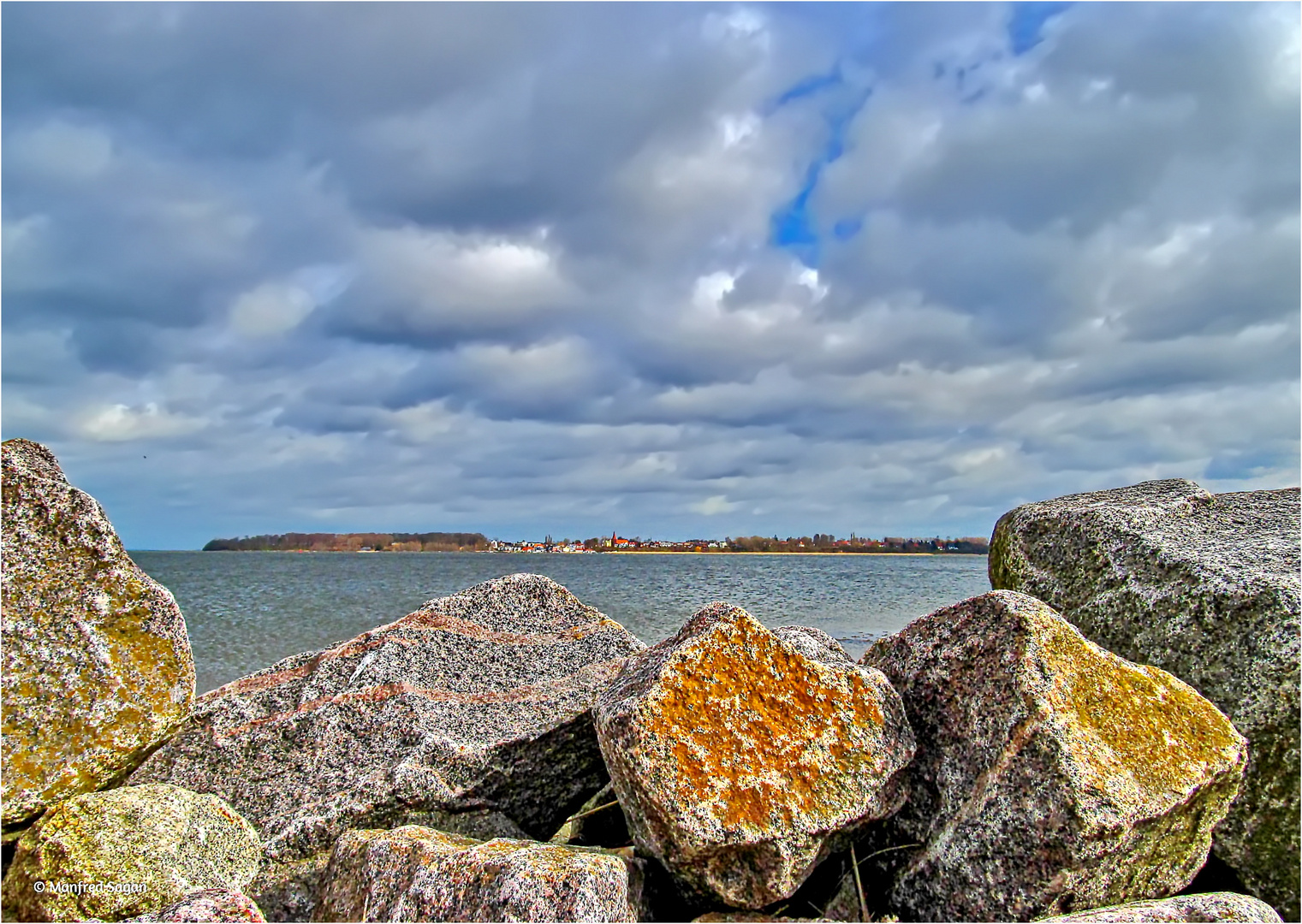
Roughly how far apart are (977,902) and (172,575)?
311ft

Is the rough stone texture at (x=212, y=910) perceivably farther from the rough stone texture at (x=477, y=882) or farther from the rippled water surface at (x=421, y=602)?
the rippled water surface at (x=421, y=602)

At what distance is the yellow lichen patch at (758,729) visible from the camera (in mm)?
4859

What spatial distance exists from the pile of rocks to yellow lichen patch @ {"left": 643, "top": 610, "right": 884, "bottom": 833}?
0.02m

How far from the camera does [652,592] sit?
52562mm

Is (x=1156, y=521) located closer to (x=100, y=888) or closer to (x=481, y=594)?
(x=481, y=594)

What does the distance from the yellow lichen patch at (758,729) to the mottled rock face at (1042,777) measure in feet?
1.83

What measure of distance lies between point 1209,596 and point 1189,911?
2523 mm

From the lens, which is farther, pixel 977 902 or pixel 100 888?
pixel 100 888

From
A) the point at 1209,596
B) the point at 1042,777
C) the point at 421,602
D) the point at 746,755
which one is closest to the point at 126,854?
the point at 746,755

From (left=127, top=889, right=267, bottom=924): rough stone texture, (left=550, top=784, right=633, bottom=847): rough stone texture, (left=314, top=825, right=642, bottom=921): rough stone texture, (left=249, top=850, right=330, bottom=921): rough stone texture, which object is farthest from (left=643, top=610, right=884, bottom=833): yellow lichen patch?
(left=249, top=850, right=330, bottom=921): rough stone texture

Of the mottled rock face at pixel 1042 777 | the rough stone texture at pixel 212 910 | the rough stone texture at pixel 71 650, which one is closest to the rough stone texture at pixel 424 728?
the rough stone texture at pixel 71 650

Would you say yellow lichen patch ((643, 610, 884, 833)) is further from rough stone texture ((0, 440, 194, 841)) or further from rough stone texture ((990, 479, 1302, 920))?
rough stone texture ((0, 440, 194, 841))

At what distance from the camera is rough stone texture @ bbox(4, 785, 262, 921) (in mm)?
5559

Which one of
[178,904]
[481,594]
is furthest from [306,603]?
[178,904]
